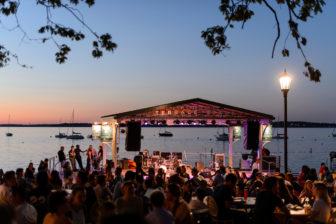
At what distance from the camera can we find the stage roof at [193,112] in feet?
69.7

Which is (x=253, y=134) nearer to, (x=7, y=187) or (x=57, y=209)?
(x=7, y=187)

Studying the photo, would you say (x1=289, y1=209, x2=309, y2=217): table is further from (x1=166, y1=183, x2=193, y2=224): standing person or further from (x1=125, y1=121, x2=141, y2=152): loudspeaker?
(x1=125, y1=121, x2=141, y2=152): loudspeaker

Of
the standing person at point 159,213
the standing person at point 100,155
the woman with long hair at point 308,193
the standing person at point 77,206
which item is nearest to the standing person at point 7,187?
the standing person at point 77,206

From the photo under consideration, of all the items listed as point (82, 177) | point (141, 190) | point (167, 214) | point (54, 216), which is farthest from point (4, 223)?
point (141, 190)

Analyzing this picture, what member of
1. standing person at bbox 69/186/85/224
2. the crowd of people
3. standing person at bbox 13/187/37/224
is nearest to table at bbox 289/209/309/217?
the crowd of people

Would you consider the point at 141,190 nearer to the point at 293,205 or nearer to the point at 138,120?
the point at 293,205

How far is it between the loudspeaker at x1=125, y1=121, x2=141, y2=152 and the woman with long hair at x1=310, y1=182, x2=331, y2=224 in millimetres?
12810

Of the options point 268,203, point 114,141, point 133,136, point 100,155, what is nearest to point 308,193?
point 268,203

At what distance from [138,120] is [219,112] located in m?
3.74

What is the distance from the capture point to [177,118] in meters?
22.4

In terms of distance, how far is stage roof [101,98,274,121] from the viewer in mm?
21234

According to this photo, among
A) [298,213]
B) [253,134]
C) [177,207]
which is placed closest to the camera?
[177,207]

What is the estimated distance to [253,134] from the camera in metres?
21.7

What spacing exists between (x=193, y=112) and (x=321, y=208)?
13.8m
